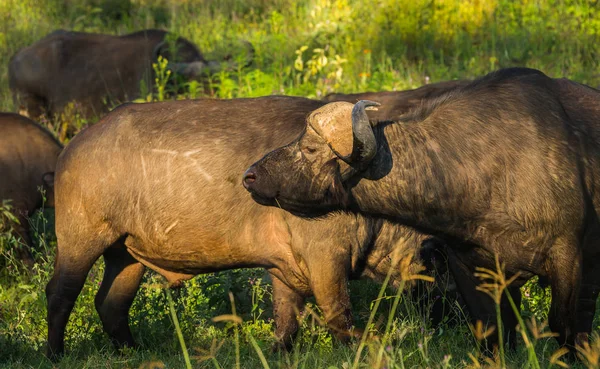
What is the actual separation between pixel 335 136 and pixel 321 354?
1.42 m

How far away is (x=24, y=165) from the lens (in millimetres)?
9664

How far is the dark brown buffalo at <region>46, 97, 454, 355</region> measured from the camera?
616cm

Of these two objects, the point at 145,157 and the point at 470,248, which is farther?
the point at 145,157

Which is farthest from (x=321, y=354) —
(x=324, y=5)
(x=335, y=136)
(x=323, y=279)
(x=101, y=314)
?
(x=324, y=5)

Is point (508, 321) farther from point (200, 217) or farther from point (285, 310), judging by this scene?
point (200, 217)

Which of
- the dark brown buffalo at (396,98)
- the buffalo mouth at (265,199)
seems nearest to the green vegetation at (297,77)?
the buffalo mouth at (265,199)

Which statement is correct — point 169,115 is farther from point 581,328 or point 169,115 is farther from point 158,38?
point 158,38

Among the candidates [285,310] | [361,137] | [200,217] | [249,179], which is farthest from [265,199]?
[285,310]

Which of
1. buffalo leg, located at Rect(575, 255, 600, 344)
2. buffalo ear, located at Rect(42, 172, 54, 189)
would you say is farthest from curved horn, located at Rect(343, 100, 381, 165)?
buffalo ear, located at Rect(42, 172, 54, 189)

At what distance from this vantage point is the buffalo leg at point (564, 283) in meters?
5.62

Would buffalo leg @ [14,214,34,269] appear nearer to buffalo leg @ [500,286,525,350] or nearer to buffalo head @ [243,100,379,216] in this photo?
buffalo head @ [243,100,379,216]

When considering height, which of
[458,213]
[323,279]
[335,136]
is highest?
[335,136]

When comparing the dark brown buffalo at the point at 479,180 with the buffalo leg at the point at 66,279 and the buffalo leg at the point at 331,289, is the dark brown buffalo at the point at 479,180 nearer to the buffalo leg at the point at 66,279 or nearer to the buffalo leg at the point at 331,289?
the buffalo leg at the point at 331,289

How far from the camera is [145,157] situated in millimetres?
6594
